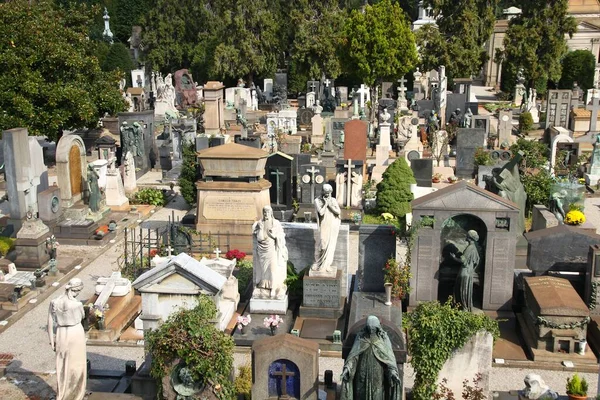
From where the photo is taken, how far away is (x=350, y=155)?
941 inches

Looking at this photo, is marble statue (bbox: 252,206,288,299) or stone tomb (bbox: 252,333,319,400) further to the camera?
marble statue (bbox: 252,206,288,299)

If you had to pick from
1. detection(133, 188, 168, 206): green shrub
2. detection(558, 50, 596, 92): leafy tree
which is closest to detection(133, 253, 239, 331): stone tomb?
detection(133, 188, 168, 206): green shrub

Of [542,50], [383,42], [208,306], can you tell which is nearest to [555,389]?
[208,306]

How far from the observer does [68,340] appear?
9.62 meters

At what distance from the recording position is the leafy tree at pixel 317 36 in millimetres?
44969

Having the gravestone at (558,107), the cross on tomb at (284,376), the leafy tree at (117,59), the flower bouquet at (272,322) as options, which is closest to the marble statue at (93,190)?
the flower bouquet at (272,322)

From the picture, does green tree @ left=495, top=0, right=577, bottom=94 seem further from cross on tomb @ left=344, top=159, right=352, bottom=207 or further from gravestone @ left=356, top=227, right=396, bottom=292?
gravestone @ left=356, top=227, right=396, bottom=292

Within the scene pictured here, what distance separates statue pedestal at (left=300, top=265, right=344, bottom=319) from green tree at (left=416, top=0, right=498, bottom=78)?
105 feet

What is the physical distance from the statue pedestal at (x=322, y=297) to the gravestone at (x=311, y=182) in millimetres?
6909

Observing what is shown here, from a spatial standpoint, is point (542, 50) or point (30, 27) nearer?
point (30, 27)

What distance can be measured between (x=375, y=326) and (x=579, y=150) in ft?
64.7

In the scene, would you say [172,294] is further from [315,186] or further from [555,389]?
[315,186]

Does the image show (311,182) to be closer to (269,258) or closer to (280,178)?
(280,178)

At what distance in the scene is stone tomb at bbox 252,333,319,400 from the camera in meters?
8.81
